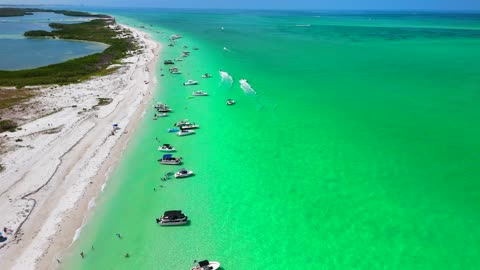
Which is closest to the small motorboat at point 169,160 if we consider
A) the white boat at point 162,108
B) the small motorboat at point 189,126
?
Result: the small motorboat at point 189,126

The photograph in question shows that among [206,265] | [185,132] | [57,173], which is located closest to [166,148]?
[185,132]

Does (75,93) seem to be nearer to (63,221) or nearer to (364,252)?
(63,221)

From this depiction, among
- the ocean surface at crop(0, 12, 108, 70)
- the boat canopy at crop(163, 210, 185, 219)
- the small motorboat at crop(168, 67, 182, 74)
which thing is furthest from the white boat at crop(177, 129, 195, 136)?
the ocean surface at crop(0, 12, 108, 70)

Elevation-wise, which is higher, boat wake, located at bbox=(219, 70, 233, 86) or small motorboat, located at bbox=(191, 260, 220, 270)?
boat wake, located at bbox=(219, 70, 233, 86)

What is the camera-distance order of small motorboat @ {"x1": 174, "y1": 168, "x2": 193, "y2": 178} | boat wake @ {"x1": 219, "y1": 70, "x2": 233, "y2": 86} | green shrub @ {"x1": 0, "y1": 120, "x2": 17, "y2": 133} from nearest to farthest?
1. small motorboat @ {"x1": 174, "y1": 168, "x2": 193, "y2": 178}
2. green shrub @ {"x1": 0, "y1": 120, "x2": 17, "y2": 133}
3. boat wake @ {"x1": 219, "y1": 70, "x2": 233, "y2": 86}

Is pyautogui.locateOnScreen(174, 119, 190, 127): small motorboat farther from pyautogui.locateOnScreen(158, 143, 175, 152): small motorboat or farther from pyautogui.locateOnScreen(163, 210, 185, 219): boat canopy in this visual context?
pyautogui.locateOnScreen(163, 210, 185, 219): boat canopy

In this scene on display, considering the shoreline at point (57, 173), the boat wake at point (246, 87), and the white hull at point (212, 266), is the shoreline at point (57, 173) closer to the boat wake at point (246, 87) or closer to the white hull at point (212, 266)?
the white hull at point (212, 266)

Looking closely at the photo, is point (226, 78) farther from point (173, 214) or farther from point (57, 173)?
point (173, 214)
